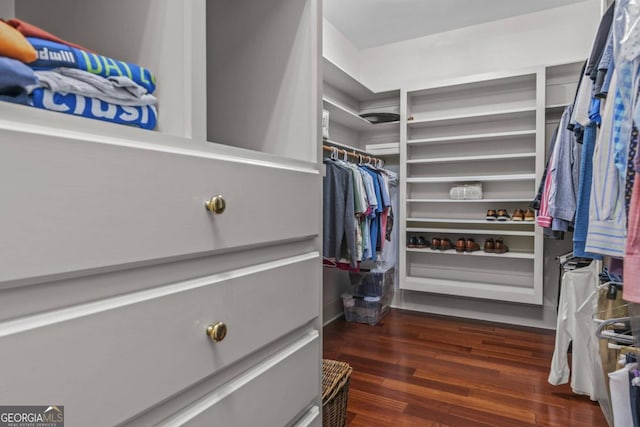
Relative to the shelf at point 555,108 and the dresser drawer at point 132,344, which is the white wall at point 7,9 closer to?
the dresser drawer at point 132,344

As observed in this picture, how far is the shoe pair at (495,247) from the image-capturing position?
10.1 ft

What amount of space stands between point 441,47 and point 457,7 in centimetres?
49

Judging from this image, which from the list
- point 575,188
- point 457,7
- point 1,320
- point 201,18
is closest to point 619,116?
point 201,18

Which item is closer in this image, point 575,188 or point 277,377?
point 277,377

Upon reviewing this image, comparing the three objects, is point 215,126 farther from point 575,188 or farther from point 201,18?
point 575,188

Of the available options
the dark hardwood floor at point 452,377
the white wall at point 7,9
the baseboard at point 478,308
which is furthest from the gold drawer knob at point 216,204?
the baseboard at point 478,308

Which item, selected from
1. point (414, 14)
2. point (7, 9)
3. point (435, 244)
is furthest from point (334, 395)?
point (414, 14)

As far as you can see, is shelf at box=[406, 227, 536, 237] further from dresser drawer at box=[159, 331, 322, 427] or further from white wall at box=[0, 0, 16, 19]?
white wall at box=[0, 0, 16, 19]

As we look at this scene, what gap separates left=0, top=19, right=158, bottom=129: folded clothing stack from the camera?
0.46 metres

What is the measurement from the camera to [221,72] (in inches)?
43.9

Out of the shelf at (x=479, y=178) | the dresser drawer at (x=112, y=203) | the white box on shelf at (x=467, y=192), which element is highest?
the shelf at (x=479, y=178)

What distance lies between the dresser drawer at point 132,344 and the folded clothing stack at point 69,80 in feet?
0.95

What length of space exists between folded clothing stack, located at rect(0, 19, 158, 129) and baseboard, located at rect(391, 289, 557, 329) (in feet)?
11.0

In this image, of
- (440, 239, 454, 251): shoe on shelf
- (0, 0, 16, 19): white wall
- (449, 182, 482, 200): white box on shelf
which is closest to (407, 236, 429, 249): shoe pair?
(440, 239, 454, 251): shoe on shelf
